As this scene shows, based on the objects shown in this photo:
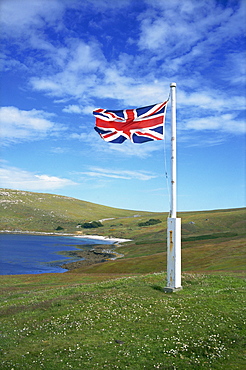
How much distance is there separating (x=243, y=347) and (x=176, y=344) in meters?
2.72

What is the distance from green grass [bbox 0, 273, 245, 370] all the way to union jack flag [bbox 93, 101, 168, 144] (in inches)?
424

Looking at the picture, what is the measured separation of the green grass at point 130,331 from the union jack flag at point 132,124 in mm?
10774

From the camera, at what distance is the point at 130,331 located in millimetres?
15930

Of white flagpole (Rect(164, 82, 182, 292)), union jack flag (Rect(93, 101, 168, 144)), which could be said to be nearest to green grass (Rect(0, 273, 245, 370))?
white flagpole (Rect(164, 82, 182, 292))

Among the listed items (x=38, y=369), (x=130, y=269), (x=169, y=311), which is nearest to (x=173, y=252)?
(x=169, y=311)

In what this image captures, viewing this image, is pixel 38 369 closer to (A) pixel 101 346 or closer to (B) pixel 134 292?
(A) pixel 101 346

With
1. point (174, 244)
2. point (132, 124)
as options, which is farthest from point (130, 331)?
point (132, 124)

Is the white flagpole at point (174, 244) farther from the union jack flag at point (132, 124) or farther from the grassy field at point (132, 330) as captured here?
the union jack flag at point (132, 124)

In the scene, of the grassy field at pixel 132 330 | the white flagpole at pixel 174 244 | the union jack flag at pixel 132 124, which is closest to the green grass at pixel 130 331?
the grassy field at pixel 132 330

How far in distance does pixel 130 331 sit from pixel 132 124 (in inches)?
539

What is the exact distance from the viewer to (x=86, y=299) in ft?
74.6

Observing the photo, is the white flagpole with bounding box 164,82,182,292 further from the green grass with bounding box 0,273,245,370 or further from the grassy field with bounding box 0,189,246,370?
the green grass with bounding box 0,273,245,370

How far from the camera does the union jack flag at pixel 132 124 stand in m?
23.2

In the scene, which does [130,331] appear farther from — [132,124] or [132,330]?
[132,124]
